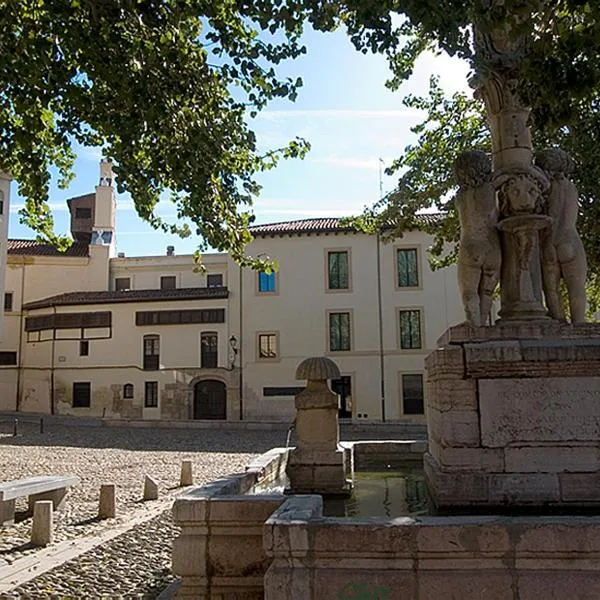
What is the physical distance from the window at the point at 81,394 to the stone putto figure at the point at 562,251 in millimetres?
30814

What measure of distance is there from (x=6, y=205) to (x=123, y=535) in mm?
27481

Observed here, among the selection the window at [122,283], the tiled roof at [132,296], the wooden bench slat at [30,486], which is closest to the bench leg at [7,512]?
the wooden bench slat at [30,486]

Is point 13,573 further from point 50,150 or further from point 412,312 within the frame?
point 412,312

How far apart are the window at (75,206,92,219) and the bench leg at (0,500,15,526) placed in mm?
34432

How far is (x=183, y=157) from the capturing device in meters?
6.98

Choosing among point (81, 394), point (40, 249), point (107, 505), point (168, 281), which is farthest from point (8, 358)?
point (107, 505)

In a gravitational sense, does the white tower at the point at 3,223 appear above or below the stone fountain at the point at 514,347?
above

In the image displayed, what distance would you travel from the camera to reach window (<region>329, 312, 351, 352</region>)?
102 ft

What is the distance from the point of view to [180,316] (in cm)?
3200

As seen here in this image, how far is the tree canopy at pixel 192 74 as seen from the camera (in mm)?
4586

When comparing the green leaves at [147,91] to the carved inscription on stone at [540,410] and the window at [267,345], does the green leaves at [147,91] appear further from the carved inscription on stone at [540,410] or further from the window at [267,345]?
the window at [267,345]

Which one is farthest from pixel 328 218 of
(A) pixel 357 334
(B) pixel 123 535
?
(B) pixel 123 535

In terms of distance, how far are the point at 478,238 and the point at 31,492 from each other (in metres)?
6.65

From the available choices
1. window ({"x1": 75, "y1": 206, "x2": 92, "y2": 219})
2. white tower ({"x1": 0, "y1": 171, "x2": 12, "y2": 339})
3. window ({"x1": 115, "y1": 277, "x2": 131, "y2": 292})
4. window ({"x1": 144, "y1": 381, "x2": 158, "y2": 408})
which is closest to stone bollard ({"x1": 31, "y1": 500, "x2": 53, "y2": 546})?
white tower ({"x1": 0, "y1": 171, "x2": 12, "y2": 339})
